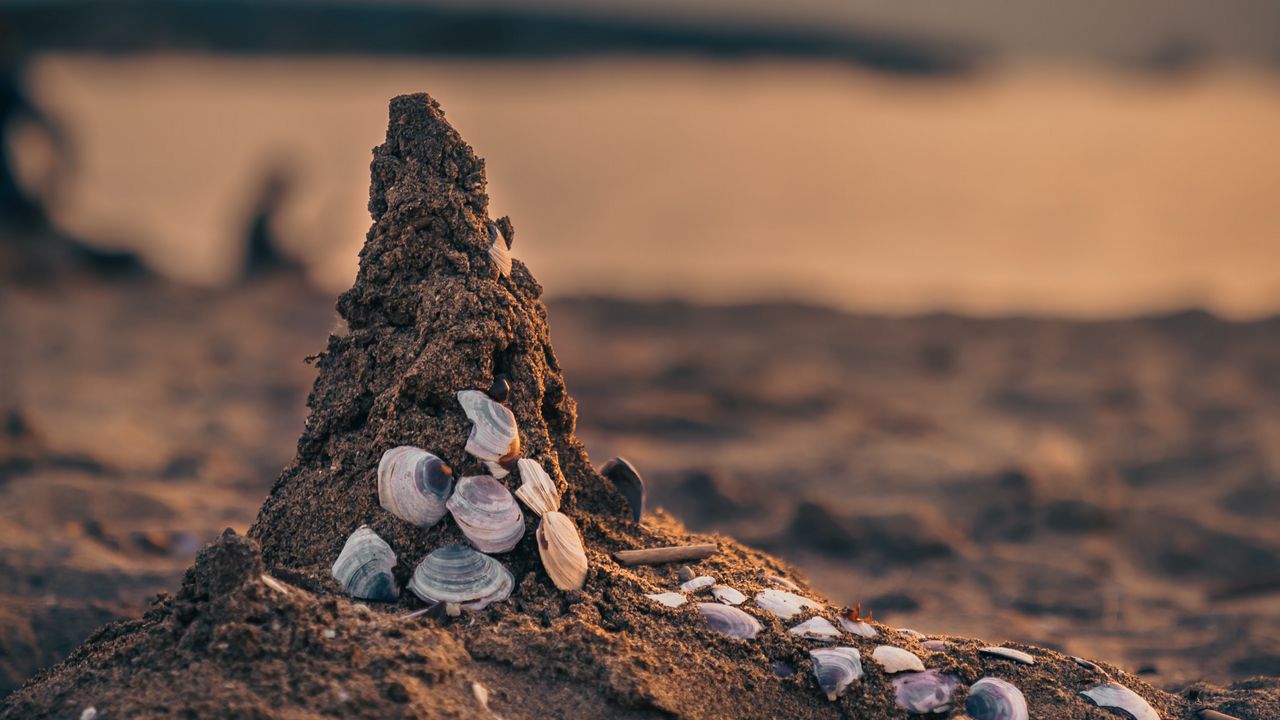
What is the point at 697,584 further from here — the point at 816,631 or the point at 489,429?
the point at 489,429

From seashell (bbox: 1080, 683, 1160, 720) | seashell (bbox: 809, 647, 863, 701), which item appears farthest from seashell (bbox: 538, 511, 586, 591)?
seashell (bbox: 1080, 683, 1160, 720)

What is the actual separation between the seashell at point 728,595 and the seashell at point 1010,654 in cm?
61

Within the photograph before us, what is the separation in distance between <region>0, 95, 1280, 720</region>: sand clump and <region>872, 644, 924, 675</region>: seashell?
0.15ft

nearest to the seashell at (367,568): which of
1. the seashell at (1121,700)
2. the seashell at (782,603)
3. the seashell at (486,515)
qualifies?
the seashell at (486,515)

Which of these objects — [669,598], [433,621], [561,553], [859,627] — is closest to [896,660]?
[859,627]

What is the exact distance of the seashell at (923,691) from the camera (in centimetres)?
284

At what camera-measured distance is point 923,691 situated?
9.39 feet

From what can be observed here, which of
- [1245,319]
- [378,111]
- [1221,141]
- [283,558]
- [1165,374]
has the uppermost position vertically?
[1221,141]

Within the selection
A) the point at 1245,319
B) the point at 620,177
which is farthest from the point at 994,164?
the point at 1245,319

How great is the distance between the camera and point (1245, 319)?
32.8 ft

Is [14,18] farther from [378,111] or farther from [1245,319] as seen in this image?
[1245,319]

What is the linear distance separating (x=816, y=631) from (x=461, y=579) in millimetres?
850

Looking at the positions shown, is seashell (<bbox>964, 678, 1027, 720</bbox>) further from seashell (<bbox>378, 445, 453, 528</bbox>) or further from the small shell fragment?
seashell (<bbox>378, 445, 453, 528</bbox>)

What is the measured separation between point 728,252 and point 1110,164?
5.95 meters
